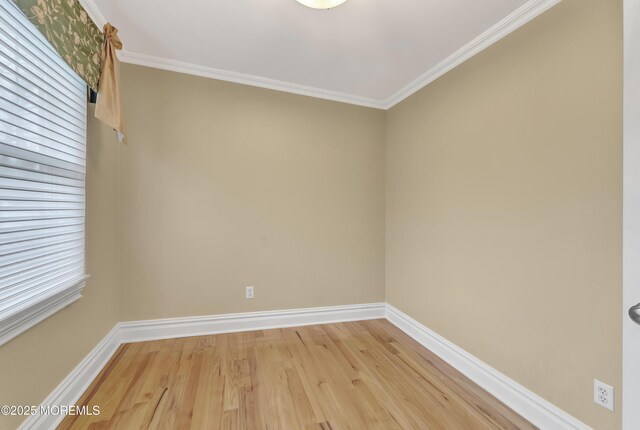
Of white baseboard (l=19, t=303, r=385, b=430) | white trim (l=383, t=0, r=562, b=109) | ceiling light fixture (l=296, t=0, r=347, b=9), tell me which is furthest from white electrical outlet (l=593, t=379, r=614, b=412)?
ceiling light fixture (l=296, t=0, r=347, b=9)

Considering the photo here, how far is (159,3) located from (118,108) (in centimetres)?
74

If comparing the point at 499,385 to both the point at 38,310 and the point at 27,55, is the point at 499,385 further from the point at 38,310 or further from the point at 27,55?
the point at 27,55

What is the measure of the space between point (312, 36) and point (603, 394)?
2727mm

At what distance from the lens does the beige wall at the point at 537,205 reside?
1295mm

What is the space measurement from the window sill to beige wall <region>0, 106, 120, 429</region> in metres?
0.04

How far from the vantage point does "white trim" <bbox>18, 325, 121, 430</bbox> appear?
4.39ft

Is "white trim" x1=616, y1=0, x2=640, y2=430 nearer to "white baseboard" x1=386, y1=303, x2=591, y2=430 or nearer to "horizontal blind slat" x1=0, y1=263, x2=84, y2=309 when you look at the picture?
"white baseboard" x1=386, y1=303, x2=591, y2=430

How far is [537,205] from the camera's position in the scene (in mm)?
1568

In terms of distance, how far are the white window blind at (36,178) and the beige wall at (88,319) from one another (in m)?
0.09

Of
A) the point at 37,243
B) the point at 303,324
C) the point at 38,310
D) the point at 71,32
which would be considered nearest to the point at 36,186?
the point at 37,243

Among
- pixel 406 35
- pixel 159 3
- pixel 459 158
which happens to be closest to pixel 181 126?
pixel 159 3

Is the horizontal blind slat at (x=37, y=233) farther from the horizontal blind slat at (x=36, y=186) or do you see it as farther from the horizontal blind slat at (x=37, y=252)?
the horizontal blind slat at (x=36, y=186)

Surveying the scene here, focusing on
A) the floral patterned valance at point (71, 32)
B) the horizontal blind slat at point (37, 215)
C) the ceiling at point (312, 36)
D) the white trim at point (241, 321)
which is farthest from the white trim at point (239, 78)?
the white trim at point (241, 321)

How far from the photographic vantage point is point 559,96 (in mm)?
1471
